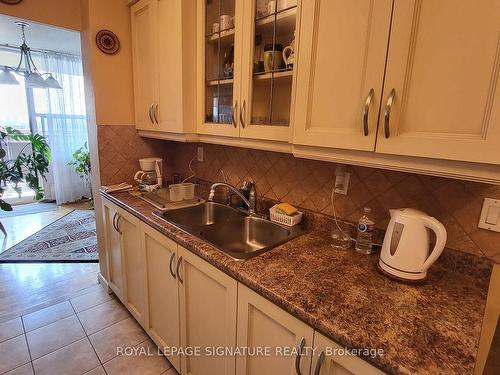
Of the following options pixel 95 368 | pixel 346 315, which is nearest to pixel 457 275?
pixel 346 315

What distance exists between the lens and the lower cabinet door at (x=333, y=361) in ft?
2.20

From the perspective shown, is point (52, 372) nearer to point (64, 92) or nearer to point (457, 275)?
point (457, 275)

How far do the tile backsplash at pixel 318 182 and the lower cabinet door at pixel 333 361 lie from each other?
2.06 ft

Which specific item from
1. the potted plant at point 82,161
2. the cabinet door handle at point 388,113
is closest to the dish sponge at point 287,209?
the cabinet door handle at point 388,113

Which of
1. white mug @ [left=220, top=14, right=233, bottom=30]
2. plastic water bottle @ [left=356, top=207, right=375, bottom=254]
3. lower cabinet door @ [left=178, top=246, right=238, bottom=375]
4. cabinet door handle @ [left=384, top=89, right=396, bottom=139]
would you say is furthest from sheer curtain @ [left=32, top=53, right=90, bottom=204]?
cabinet door handle @ [left=384, top=89, right=396, bottom=139]

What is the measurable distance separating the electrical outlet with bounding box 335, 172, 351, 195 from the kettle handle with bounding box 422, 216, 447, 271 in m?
0.42

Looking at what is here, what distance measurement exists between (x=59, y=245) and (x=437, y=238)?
136 inches

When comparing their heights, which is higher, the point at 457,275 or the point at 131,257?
the point at 457,275

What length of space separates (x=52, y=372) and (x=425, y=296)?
6.17ft

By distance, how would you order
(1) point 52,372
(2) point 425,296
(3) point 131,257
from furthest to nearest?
(3) point 131,257 → (1) point 52,372 → (2) point 425,296

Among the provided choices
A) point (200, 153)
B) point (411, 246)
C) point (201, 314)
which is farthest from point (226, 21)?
point (201, 314)

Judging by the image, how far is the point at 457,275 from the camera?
0.97 metres

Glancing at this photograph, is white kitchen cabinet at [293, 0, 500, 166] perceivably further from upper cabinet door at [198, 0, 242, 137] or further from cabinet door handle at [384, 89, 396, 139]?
upper cabinet door at [198, 0, 242, 137]

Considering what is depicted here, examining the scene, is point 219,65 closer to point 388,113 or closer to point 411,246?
point 388,113
